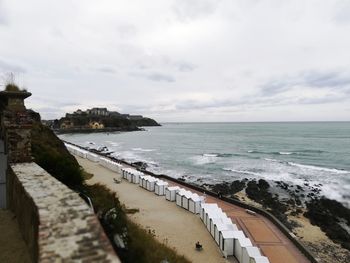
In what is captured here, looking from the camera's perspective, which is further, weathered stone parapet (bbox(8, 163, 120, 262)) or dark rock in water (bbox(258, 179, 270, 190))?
dark rock in water (bbox(258, 179, 270, 190))

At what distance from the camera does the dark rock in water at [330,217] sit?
18141 mm

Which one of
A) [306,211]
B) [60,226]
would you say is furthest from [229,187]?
[60,226]

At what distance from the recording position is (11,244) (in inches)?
242

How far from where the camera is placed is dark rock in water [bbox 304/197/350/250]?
18141 millimetres

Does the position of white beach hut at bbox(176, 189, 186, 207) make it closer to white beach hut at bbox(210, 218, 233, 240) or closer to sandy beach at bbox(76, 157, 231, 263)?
sandy beach at bbox(76, 157, 231, 263)

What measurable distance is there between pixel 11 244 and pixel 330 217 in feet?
67.7

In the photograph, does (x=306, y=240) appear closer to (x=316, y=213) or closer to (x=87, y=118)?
(x=316, y=213)

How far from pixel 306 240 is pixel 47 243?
A: 1638cm

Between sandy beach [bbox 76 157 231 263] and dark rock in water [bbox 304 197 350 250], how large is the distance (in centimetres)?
807

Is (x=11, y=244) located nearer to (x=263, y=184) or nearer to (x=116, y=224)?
(x=116, y=224)

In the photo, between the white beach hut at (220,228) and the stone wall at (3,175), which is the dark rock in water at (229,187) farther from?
the stone wall at (3,175)

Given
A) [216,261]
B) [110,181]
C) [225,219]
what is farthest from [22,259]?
[110,181]

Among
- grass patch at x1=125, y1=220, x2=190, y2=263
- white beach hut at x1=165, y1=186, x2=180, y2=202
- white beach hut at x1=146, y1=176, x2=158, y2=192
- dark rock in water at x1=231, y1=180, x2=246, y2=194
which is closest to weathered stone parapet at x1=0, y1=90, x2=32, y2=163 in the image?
grass patch at x1=125, y1=220, x2=190, y2=263

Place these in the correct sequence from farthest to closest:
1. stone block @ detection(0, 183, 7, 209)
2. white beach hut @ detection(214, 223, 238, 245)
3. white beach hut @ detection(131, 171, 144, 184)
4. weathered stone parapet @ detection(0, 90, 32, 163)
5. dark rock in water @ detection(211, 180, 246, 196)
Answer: dark rock in water @ detection(211, 180, 246, 196), white beach hut @ detection(131, 171, 144, 184), white beach hut @ detection(214, 223, 238, 245), stone block @ detection(0, 183, 7, 209), weathered stone parapet @ detection(0, 90, 32, 163)
